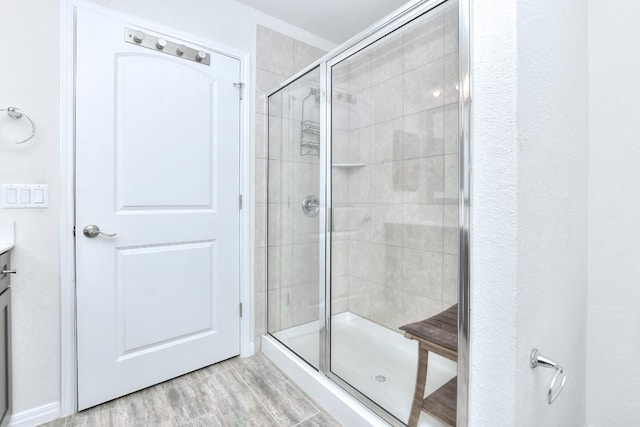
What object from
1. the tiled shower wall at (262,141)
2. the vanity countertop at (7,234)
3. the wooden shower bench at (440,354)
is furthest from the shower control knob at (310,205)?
the vanity countertop at (7,234)

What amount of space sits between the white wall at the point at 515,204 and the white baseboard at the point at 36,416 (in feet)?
6.37

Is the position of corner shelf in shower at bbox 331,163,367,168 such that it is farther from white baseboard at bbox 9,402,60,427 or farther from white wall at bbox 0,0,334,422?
white baseboard at bbox 9,402,60,427

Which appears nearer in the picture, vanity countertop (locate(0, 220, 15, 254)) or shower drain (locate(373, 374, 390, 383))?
vanity countertop (locate(0, 220, 15, 254))

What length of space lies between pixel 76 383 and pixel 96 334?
0.25 metres

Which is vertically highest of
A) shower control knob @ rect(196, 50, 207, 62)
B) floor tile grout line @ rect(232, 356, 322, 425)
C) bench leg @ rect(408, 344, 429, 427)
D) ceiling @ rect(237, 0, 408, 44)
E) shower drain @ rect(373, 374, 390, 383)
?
ceiling @ rect(237, 0, 408, 44)

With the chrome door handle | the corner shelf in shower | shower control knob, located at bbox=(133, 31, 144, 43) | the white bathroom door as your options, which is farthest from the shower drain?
shower control knob, located at bbox=(133, 31, 144, 43)

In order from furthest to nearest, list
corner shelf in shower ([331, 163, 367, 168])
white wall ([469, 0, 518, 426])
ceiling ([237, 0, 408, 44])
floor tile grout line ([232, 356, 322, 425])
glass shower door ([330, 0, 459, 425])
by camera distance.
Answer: ceiling ([237, 0, 408, 44]) < corner shelf in shower ([331, 163, 367, 168]) < floor tile grout line ([232, 356, 322, 425]) < glass shower door ([330, 0, 459, 425]) < white wall ([469, 0, 518, 426])

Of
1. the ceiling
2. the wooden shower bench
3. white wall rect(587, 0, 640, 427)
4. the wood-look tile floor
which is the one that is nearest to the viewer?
the wooden shower bench

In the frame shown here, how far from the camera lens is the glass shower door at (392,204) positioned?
1.40 meters

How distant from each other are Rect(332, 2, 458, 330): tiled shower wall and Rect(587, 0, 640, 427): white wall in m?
0.65

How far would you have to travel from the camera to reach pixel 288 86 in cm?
218

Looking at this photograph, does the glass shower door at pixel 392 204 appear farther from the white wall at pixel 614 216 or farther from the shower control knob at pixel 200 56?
the shower control knob at pixel 200 56

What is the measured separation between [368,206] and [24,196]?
1.89m

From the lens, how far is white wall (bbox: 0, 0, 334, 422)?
145cm
